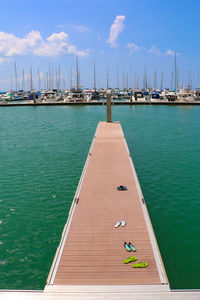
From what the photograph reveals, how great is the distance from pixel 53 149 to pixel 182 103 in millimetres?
75846

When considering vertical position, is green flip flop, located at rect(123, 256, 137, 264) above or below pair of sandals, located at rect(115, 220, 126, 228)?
below

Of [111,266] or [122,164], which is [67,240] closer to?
[111,266]

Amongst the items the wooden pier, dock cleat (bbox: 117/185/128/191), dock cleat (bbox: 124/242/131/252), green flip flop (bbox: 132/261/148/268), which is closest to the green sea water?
the wooden pier

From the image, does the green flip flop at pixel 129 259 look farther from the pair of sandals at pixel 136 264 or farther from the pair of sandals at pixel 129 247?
the pair of sandals at pixel 129 247

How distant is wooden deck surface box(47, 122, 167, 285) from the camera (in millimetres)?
7371

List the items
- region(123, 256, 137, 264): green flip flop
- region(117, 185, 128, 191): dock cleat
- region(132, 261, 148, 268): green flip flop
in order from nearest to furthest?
region(132, 261, 148, 268): green flip flop < region(123, 256, 137, 264): green flip flop < region(117, 185, 128, 191): dock cleat

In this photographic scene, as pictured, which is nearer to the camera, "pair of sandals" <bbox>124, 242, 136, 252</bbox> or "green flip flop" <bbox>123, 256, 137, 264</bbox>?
"green flip flop" <bbox>123, 256, 137, 264</bbox>

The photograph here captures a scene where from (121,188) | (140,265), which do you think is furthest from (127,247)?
(121,188)

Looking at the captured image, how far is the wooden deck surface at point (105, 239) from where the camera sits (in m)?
7.37

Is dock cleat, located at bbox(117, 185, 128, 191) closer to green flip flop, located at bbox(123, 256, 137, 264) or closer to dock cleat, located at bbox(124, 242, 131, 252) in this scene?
dock cleat, located at bbox(124, 242, 131, 252)

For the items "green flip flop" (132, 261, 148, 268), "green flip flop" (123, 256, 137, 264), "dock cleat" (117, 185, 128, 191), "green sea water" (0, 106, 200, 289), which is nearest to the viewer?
"green flip flop" (132, 261, 148, 268)

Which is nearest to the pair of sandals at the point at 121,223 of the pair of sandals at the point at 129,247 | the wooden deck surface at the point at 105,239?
the wooden deck surface at the point at 105,239

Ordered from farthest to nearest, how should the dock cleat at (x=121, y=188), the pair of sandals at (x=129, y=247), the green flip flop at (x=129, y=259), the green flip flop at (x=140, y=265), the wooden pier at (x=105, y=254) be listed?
the dock cleat at (x=121, y=188) → the pair of sandals at (x=129, y=247) → the green flip flop at (x=129, y=259) → the green flip flop at (x=140, y=265) → the wooden pier at (x=105, y=254)

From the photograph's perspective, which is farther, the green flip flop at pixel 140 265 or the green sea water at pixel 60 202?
the green sea water at pixel 60 202
